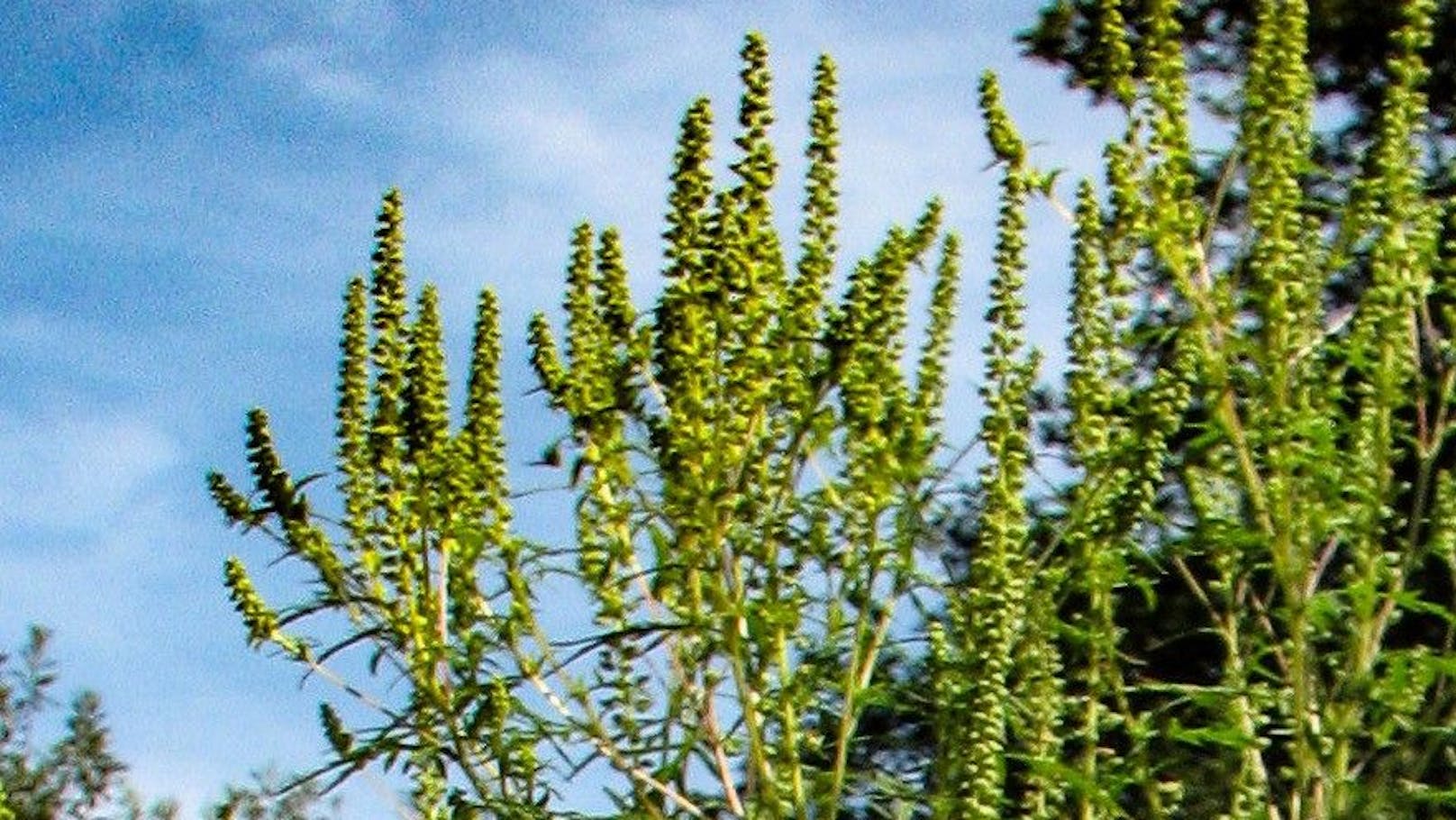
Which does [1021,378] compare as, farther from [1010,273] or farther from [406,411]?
[406,411]

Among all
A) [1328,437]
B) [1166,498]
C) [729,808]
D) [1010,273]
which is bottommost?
[729,808]

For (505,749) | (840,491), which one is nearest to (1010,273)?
(840,491)

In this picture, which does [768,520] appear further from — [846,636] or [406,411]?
[406,411]

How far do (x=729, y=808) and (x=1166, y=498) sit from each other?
22.7 feet

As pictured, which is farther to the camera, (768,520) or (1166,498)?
(1166,498)

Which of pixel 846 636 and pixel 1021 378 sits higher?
pixel 1021 378

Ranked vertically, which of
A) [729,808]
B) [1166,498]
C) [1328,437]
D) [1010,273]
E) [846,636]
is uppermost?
[1166,498]

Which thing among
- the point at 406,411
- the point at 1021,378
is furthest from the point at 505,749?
the point at 1021,378

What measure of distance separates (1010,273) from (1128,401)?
1.36 feet

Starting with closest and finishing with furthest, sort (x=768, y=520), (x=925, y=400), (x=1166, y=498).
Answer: (x=768, y=520) < (x=925, y=400) < (x=1166, y=498)

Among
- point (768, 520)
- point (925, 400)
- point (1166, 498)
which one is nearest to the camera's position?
point (768, 520)

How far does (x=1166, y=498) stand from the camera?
11.8 metres

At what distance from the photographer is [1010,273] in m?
5.41

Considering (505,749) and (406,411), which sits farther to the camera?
(406,411)
